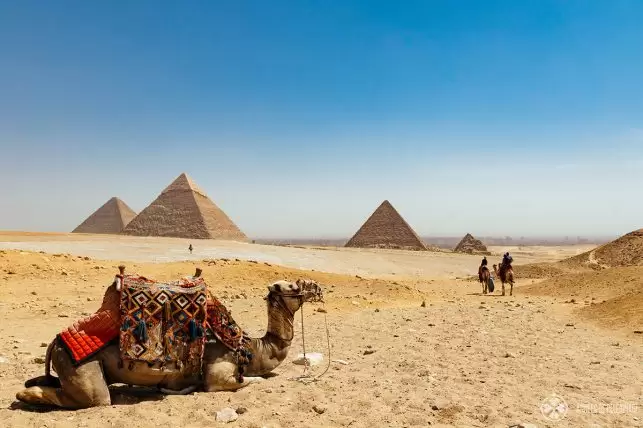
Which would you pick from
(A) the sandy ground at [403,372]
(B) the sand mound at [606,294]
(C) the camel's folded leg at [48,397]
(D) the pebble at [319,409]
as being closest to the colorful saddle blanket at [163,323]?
(A) the sandy ground at [403,372]

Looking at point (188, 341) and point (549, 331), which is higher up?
point (188, 341)

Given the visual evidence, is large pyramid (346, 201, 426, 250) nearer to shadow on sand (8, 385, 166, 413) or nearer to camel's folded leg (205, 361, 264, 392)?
camel's folded leg (205, 361, 264, 392)

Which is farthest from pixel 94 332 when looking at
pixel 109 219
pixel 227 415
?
pixel 109 219

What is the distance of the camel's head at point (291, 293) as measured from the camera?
5.29m

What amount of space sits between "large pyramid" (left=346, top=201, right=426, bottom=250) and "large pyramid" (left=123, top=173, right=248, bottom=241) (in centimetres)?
1892

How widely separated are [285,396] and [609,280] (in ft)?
60.9

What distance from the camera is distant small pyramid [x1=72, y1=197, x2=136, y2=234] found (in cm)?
7900

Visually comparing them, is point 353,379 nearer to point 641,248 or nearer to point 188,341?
point 188,341

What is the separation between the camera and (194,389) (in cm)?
487

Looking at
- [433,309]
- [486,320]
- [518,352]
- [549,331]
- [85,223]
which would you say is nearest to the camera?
[518,352]

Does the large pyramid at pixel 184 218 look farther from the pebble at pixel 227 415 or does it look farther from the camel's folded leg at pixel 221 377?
the pebble at pixel 227 415

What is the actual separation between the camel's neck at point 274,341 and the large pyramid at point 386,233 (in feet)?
213

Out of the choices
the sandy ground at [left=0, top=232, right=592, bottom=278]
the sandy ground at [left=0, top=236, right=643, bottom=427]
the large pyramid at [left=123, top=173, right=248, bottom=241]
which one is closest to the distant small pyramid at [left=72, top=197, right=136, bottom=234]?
the large pyramid at [left=123, top=173, right=248, bottom=241]

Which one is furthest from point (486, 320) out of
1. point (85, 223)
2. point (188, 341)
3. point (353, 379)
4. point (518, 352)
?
point (85, 223)
